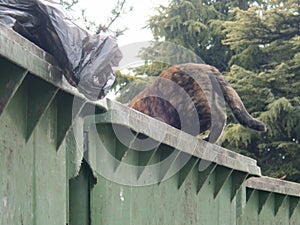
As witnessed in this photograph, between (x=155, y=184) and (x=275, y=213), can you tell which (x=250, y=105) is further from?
(x=155, y=184)

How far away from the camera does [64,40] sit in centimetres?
252

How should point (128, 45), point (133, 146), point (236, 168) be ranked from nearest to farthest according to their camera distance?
point (133, 146) → point (128, 45) → point (236, 168)

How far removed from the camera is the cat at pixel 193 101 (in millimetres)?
5977

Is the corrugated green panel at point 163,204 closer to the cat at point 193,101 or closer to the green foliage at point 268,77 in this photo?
the cat at point 193,101

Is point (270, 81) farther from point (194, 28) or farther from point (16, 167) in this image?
point (16, 167)

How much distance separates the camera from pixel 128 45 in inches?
195

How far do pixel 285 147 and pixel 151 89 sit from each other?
12.2 metres

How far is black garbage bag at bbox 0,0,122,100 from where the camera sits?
2.51 meters

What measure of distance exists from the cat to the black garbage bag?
3.11m

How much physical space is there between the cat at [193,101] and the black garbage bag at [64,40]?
3.11m

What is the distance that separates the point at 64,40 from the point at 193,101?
3.91 metres

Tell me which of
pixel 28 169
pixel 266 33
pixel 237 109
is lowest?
pixel 266 33

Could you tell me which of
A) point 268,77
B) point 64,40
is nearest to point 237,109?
point 64,40

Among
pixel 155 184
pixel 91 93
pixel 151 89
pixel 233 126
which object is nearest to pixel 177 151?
pixel 155 184
